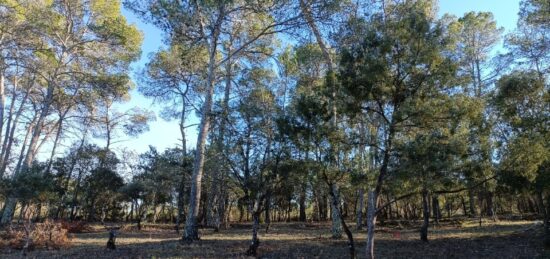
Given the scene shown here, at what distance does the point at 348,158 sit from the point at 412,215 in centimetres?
3092

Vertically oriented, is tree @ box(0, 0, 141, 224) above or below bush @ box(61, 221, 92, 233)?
above

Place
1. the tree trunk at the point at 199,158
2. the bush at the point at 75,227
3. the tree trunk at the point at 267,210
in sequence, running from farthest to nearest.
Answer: the bush at the point at 75,227 → the tree trunk at the point at 199,158 → the tree trunk at the point at 267,210

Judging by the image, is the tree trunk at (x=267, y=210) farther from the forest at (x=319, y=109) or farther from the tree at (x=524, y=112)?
the tree at (x=524, y=112)

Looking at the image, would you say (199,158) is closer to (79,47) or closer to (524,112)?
(524,112)

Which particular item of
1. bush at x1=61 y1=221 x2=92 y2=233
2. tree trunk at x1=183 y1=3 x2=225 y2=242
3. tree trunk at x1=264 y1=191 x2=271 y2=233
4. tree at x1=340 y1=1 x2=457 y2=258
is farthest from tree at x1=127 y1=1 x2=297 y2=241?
bush at x1=61 y1=221 x2=92 y2=233

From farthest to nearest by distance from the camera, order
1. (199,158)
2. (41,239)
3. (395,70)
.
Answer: (199,158), (41,239), (395,70)

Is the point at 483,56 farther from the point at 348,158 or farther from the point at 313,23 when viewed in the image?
the point at 348,158

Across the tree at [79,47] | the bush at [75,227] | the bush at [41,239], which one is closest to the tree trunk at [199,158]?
the bush at [41,239]

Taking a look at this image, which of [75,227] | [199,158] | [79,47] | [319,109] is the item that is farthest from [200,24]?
[75,227]

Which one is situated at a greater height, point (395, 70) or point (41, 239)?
point (395, 70)

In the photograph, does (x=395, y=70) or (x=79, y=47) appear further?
(x=79, y=47)

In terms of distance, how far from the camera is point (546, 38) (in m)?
14.7

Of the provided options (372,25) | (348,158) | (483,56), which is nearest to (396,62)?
(372,25)

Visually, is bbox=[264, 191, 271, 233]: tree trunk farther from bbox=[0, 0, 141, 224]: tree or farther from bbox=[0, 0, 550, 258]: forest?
bbox=[0, 0, 141, 224]: tree
